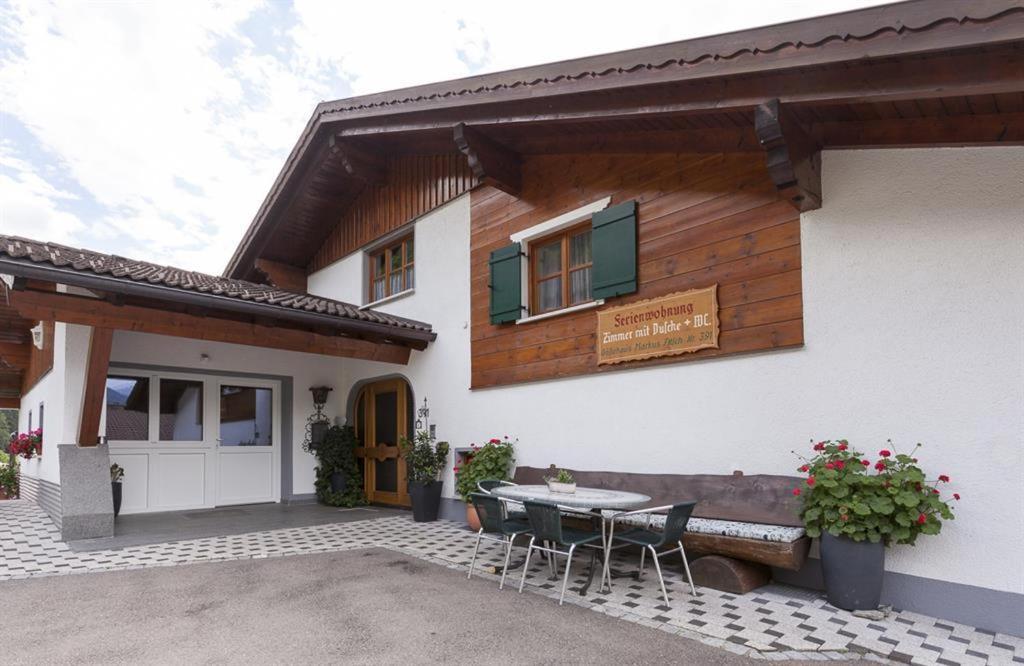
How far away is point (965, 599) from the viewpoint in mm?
3695

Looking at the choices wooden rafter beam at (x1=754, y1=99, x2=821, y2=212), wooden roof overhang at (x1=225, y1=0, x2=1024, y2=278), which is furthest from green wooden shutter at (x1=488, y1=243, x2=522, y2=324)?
wooden rafter beam at (x1=754, y1=99, x2=821, y2=212)

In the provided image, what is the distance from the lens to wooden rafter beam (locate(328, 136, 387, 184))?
27.2 ft

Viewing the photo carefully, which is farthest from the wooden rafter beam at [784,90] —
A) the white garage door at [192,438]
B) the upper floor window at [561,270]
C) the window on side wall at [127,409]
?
the window on side wall at [127,409]

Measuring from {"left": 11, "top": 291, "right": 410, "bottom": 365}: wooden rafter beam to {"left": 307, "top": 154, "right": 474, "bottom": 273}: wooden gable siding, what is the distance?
6.98ft

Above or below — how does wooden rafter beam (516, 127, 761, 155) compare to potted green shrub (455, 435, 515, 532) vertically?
above

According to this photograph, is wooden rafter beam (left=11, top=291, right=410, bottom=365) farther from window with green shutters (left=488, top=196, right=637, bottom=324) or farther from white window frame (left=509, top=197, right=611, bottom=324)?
white window frame (left=509, top=197, right=611, bottom=324)

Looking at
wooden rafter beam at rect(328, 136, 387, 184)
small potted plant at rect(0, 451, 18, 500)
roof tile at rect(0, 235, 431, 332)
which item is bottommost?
small potted plant at rect(0, 451, 18, 500)

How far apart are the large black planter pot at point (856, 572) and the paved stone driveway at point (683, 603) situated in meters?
0.11

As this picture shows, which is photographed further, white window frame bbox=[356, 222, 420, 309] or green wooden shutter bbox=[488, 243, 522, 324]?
white window frame bbox=[356, 222, 420, 309]

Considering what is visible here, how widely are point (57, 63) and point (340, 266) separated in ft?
19.3

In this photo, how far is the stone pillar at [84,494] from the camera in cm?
622

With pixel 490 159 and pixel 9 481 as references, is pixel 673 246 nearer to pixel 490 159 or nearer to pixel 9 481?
pixel 490 159

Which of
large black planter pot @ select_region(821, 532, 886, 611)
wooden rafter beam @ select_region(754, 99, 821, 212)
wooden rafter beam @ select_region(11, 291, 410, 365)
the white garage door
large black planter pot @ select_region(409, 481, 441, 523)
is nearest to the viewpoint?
large black planter pot @ select_region(821, 532, 886, 611)

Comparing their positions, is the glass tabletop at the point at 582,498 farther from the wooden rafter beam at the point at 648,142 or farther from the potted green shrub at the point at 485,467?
the wooden rafter beam at the point at 648,142
